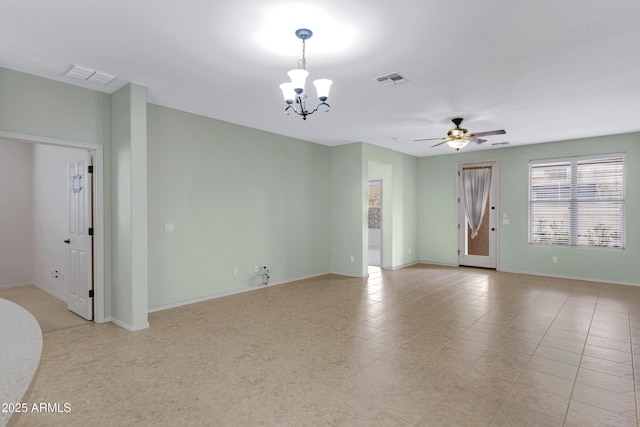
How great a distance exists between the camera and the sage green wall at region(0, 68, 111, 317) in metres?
3.59

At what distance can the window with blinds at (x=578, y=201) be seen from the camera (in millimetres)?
Answer: 6598

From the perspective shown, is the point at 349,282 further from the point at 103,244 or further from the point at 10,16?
the point at 10,16

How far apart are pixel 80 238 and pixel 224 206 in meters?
1.90

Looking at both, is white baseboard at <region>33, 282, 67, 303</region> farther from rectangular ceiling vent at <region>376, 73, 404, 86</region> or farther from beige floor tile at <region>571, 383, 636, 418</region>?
beige floor tile at <region>571, 383, 636, 418</region>

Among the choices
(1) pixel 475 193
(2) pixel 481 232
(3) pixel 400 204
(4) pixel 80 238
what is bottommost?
(2) pixel 481 232

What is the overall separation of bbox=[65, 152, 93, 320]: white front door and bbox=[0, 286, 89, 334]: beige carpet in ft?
0.41

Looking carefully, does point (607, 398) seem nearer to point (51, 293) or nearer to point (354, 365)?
point (354, 365)

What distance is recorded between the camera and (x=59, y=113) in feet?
12.8

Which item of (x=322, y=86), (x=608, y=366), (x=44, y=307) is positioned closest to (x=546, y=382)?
(x=608, y=366)

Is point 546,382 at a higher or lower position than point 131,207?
lower

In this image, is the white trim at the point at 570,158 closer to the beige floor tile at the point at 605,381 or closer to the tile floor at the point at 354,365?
the tile floor at the point at 354,365

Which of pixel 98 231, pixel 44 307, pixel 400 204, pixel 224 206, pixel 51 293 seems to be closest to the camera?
pixel 98 231

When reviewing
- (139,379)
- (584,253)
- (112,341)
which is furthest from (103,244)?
(584,253)

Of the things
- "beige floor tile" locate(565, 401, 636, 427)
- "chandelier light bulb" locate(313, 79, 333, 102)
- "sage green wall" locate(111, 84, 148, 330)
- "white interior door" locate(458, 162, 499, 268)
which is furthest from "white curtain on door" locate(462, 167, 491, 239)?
"sage green wall" locate(111, 84, 148, 330)
